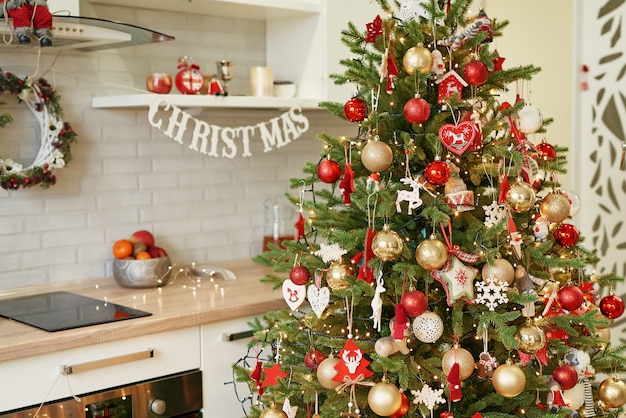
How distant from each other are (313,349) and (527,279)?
1.88ft

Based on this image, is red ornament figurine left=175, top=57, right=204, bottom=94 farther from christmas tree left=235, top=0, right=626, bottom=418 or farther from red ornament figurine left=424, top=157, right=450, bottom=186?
red ornament figurine left=424, top=157, right=450, bottom=186

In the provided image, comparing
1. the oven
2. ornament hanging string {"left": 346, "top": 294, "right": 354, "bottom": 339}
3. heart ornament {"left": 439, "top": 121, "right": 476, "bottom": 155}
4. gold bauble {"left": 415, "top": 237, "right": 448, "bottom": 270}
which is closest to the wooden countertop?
the oven

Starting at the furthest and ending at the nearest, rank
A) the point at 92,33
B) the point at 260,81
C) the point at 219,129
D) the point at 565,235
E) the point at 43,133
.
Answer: the point at 260,81, the point at 219,129, the point at 43,133, the point at 92,33, the point at 565,235

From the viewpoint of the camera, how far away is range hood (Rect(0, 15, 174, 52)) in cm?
250

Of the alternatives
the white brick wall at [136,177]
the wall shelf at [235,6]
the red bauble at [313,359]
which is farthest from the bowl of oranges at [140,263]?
the red bauble at [313,359]

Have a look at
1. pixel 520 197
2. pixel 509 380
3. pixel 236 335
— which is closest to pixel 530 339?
pixel 509 380

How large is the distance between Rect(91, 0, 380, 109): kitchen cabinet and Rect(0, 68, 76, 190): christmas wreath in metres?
0.19

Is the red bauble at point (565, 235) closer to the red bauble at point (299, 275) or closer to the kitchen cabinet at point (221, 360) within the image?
the red bauble at point (299, 275)

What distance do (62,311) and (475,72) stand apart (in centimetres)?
144

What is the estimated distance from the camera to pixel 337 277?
80.9 inches

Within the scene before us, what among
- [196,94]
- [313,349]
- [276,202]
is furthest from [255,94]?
[313,349]

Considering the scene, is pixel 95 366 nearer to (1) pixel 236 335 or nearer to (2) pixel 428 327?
(1) pixel 236 335

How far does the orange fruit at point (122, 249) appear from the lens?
2.98m

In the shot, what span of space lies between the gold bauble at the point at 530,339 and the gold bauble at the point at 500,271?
0.12 metres
